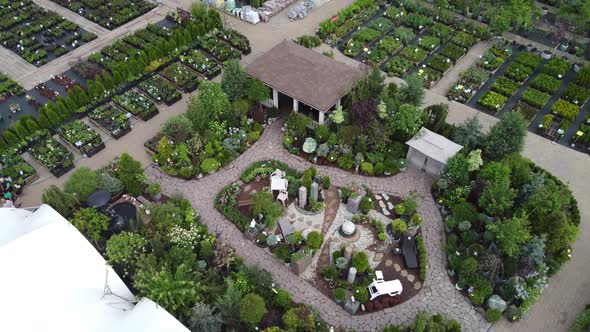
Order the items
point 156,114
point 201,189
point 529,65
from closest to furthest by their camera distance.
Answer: point 201,189 → point 156,114 → point 529,65

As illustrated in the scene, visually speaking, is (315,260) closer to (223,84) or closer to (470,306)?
(470,306)

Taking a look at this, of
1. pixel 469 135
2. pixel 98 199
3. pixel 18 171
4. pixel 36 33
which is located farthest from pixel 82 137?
pixel 469 135

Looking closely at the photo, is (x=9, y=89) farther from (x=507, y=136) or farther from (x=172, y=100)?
(x=507, y=136)

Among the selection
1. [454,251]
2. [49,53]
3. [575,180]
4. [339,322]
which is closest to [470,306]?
[454,251]

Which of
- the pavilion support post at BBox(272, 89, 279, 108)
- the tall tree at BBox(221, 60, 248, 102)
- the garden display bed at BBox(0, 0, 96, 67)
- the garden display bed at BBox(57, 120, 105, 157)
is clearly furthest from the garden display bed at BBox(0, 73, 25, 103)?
the pavilion support post at BBox(272, 89, 279, 108)

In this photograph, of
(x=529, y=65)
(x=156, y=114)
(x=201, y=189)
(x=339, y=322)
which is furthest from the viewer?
(x=529, y=65)

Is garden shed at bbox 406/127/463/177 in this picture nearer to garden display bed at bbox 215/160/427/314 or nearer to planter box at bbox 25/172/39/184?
garden display bed at bbox 215/160/427/314
